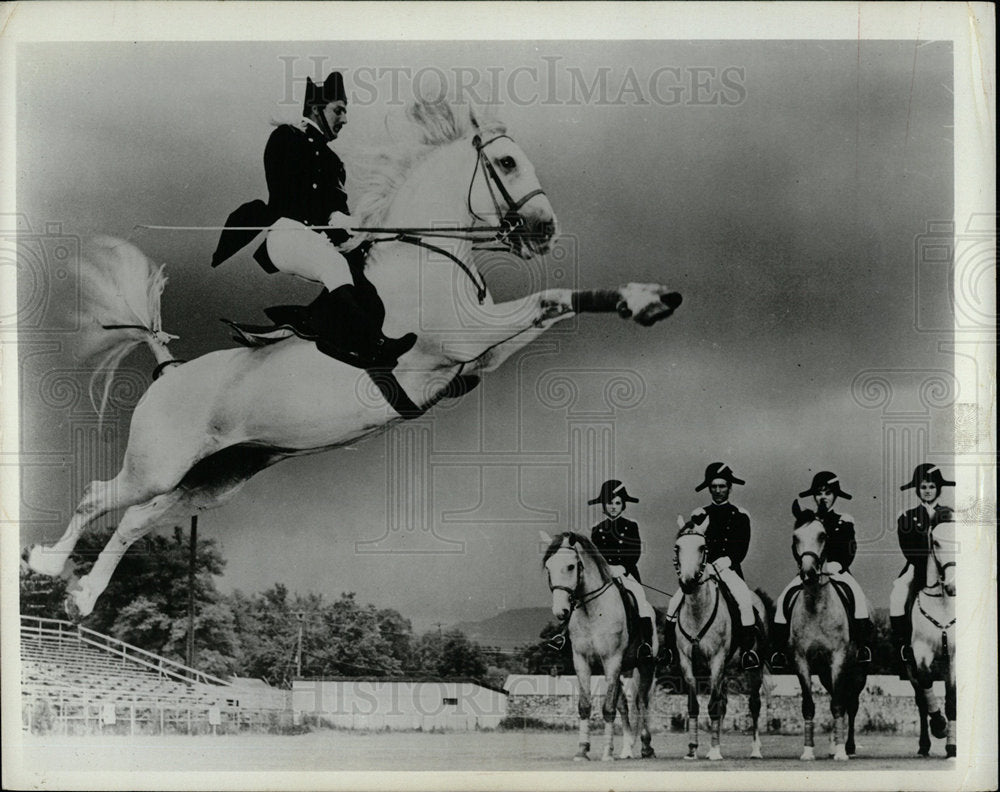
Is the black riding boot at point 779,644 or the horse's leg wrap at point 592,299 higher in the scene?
the horse's leg wrap at point 592,299

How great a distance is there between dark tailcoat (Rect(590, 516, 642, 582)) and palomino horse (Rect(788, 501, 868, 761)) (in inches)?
28.1

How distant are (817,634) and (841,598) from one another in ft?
0.64

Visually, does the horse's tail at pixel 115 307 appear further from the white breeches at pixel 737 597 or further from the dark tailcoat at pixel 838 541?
the dark tailcoat at pixel 838 541

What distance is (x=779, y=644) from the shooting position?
158 inches

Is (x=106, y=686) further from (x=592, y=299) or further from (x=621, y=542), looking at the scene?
(x=592, y=299)

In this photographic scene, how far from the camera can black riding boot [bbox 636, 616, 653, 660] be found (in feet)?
13.1

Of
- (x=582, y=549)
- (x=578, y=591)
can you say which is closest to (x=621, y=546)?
(x=582, y=549)

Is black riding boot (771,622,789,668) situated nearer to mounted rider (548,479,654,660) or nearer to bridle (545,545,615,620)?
mounted rider (548,479,654,660)

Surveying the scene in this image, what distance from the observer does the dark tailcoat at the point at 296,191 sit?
159 inches

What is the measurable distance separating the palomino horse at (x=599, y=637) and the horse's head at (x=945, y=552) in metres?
1.34

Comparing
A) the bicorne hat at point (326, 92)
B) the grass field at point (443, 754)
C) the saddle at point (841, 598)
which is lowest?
the grass field at point (443, 754)

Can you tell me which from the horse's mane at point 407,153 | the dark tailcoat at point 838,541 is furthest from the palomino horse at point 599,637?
the horse's mane at point 407,153

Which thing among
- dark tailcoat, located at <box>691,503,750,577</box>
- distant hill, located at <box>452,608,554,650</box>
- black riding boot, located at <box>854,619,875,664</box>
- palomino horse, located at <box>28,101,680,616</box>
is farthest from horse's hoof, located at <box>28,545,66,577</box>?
black riding boot, located at <box>854,619,875,664</box>

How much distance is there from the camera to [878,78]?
4027 mm
